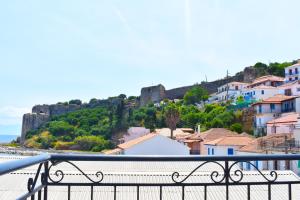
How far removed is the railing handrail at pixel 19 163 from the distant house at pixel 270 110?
1433 inches

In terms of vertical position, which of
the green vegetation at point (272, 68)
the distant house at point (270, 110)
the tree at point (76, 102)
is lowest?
the distant house at point (270, 110)

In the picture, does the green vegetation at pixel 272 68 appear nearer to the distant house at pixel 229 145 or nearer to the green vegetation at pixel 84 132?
the green vegetation at pixel 84 132

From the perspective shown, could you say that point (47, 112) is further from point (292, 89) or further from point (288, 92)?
point (292, 89)

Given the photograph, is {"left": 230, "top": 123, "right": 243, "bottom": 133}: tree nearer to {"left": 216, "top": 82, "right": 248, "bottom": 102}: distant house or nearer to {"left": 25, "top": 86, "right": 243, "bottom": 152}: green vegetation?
{"left": 25, "top": 86, "right": 243, "bottom": 152}: green vegetation

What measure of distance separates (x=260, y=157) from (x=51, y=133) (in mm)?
69269

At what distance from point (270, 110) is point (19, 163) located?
38.6 meters

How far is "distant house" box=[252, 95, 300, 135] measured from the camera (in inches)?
1457

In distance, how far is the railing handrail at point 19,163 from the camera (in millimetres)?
1442

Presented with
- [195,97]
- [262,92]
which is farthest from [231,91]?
[262,92]

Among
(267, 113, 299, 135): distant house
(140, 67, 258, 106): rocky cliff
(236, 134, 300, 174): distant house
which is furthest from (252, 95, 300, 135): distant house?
(140, 67, 258, 106): rocky cliff

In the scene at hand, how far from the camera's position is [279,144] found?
22172 millimetres

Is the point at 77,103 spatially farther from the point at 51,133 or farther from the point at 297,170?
the point at 297,170

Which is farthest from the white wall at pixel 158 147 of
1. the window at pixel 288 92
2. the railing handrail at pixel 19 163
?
the railing handrail at pixel 19 163

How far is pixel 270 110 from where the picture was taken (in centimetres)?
3788
